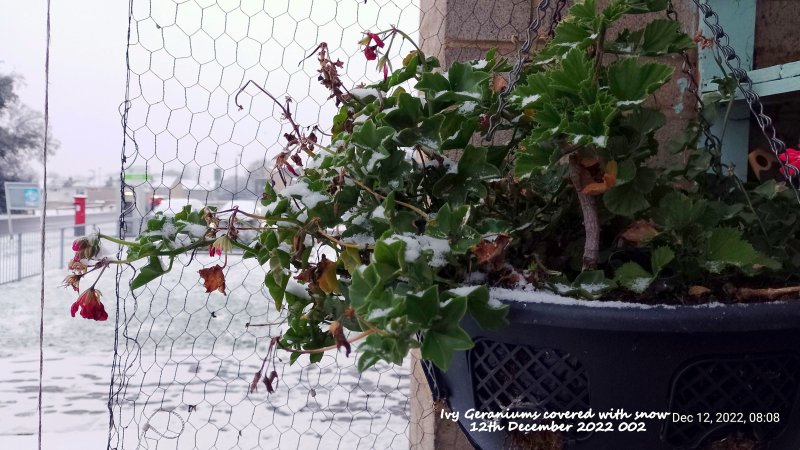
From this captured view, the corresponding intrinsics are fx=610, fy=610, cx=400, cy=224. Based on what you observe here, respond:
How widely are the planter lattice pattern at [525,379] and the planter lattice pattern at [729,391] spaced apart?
0.06 m

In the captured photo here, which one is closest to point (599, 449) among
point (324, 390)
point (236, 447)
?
point (236, 447)

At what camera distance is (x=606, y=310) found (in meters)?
0.37

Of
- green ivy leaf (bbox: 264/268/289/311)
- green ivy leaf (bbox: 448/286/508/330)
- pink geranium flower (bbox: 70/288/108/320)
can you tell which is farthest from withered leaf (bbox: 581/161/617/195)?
pink geranium flower (bbox: 70/288/108/320)

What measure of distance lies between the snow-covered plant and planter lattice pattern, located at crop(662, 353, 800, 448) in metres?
0.05

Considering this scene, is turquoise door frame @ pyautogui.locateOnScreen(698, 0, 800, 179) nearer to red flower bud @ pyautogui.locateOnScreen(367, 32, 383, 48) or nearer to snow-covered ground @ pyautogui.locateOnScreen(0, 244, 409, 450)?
red flower bud @ pyautogui.locateOnScreen(367, 32, 383, 48)

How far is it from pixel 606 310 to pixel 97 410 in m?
1.39

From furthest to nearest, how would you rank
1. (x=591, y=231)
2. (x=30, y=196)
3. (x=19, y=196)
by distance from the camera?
(x=30, y=196) < (x=19, y=196) < (x=591, y=231)

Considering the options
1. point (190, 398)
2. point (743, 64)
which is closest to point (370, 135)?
point (743, 64)

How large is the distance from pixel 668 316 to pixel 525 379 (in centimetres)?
11

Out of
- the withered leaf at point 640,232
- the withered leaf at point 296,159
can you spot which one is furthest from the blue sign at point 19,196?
the withered leaf at point 640,232

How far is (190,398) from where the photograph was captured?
143 centimetres

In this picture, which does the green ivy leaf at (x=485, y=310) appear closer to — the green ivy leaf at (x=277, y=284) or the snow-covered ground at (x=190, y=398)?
the green ivy leaf at (x=277, y=284)

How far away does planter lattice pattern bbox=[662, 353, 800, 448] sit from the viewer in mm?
390

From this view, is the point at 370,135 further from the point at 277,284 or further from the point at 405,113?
the point at 277,284
